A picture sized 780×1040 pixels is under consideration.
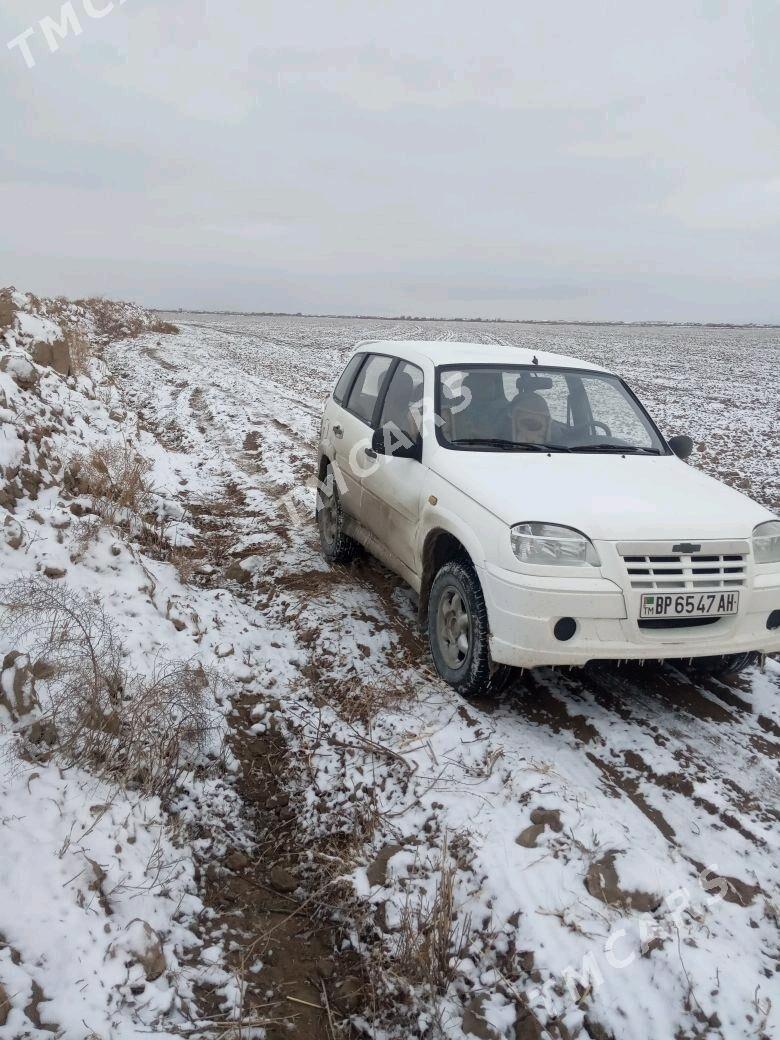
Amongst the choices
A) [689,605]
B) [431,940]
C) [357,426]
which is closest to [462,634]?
[689,605]

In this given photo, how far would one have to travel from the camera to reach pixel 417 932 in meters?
2.55

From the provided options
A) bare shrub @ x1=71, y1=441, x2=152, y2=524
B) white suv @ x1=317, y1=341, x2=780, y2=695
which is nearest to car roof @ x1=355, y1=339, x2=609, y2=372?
white suv @ x1=317, y1=341, x2=780, y2=695

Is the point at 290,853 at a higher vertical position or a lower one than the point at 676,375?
lower

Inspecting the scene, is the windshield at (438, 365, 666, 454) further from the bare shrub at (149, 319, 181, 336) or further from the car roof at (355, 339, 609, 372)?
the bare shrub at (149, 319, 181, 336)

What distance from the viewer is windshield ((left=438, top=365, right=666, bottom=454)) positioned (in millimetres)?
4629

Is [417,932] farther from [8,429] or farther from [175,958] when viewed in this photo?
[8,429]

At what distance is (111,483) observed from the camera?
6.31 meters

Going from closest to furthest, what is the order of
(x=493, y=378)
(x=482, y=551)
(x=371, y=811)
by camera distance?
1. (x=371, y=811)
2. (x=482, y=551)
3. (x=493, y=378)

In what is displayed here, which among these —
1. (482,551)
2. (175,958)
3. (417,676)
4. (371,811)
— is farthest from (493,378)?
(175,958)

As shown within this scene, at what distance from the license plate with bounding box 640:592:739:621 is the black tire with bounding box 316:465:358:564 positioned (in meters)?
3.04

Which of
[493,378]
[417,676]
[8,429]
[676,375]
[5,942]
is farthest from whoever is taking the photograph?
[676,375]

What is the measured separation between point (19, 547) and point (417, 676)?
2.64 metres

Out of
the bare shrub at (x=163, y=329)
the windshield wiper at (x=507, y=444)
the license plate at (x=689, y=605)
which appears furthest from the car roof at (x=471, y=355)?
the bare shrub at (x=163, y=329)

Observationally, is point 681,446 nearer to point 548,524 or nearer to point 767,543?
point 767,543
